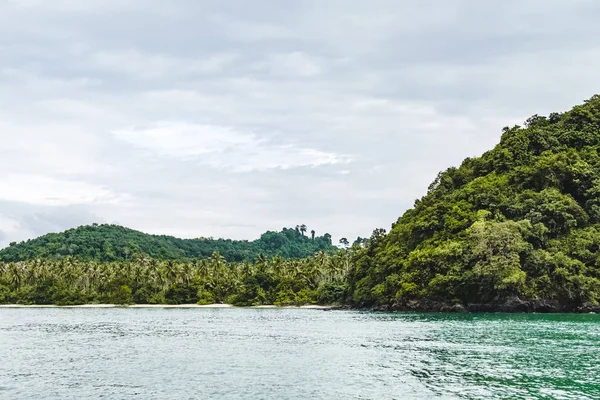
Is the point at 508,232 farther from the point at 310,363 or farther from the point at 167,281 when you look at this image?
the point at 167,281

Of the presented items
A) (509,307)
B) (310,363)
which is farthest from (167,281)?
(310,363)

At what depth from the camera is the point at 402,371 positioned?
116 feet

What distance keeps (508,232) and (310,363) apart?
60.2 meters

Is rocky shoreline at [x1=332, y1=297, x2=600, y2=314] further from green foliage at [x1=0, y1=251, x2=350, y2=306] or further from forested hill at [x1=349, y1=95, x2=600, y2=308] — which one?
green foliage at [x1=0, y1=251, x2=350, y2=306]

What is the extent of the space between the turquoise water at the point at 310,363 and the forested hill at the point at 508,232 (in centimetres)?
2542

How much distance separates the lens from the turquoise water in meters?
29.5

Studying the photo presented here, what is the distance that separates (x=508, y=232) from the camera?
9106 centimetres

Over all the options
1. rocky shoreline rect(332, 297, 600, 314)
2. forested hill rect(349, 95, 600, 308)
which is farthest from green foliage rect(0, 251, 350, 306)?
rocky shoreline rect(332, 297, 600, 314)

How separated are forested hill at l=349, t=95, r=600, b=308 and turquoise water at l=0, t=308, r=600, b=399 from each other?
83.4ft

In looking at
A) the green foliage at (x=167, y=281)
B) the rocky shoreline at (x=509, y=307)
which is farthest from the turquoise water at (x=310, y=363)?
the green foliage at (x=167, y=281)

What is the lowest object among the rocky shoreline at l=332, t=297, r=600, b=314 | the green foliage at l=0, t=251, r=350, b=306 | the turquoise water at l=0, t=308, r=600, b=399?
the turquoise water at l=0, t=308, r=600, b=399

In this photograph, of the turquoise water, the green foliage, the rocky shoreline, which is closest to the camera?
the turquoise water

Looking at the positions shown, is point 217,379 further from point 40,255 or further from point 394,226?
point 40,255

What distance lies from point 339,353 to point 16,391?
22.7 meters
